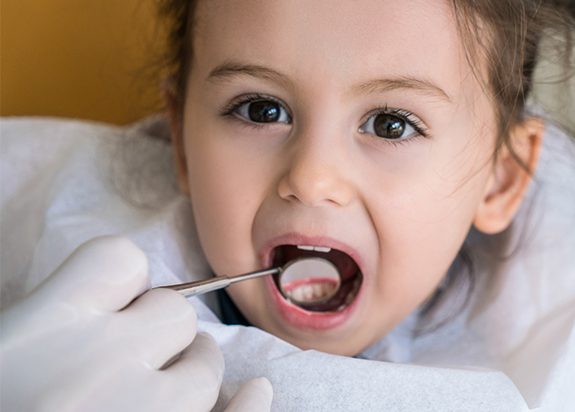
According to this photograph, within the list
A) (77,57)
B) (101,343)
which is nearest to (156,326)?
(101,343)

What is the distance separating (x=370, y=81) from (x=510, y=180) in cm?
26

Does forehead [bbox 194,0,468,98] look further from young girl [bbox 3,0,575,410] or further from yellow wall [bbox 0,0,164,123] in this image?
yellow wall [bbox 0,0,164,123]

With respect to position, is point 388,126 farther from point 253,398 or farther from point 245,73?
point 253,398

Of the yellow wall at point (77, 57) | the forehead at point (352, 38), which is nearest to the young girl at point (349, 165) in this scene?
the forehead at point (352, 38)

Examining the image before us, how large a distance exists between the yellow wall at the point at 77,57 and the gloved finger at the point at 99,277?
22.3 inches

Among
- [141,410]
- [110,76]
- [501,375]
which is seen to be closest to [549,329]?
[501,375]

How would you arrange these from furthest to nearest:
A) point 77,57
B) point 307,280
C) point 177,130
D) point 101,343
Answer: point 77,57, point 177,130, point 307,280, point 101,343

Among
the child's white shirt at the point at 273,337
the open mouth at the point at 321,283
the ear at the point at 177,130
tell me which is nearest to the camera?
the child's white shirt at the point at 273,337

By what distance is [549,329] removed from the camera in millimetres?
910

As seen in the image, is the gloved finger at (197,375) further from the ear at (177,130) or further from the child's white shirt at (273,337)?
the ear at (177,130)

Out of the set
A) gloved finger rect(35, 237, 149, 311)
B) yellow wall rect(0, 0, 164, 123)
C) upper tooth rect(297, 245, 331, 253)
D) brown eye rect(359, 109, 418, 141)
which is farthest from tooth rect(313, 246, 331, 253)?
yellow wall rect(0, 0, 164, 123)

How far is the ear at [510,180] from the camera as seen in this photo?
93cm

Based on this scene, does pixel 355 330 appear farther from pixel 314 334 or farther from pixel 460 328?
pixel 460 328

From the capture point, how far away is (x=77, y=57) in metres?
1.16
